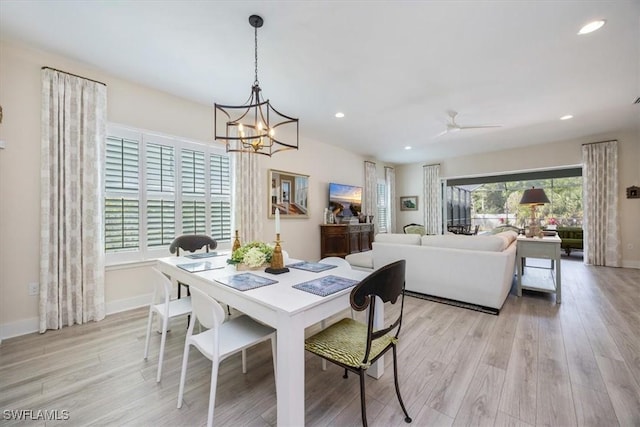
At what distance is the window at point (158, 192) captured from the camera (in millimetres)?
3051

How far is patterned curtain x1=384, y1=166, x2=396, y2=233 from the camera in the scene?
26.1ft

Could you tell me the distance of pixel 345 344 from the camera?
1.47 metres

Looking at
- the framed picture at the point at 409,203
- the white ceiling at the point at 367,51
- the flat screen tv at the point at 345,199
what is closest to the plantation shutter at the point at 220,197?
the white ceiling at the point at 367,51

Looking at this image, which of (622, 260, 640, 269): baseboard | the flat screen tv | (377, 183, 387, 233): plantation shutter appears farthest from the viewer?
(377, 183, 387, 233): plantation shutter

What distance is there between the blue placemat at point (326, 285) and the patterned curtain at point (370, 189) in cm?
540

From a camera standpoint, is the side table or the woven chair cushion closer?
the woven chair cushion

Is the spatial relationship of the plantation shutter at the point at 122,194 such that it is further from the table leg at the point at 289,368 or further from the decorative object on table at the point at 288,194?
the table leg at the point at 289,368

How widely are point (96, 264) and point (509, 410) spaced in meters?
3.91

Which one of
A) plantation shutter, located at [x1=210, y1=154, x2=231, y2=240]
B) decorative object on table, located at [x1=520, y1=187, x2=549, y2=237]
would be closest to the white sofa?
decorative object on table, located at [x1=520, y1=187, x2=549, y2=237]

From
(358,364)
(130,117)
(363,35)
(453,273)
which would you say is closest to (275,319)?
(358,364)

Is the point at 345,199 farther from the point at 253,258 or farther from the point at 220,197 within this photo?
the point at 253,258

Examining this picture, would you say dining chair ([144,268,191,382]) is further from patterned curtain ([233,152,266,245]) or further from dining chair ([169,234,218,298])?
patterned curtain ([233,152,266,245])

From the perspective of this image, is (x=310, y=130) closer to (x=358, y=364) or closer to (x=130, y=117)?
(x=130, y=117)

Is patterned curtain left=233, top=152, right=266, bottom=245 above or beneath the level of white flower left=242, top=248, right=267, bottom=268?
above
